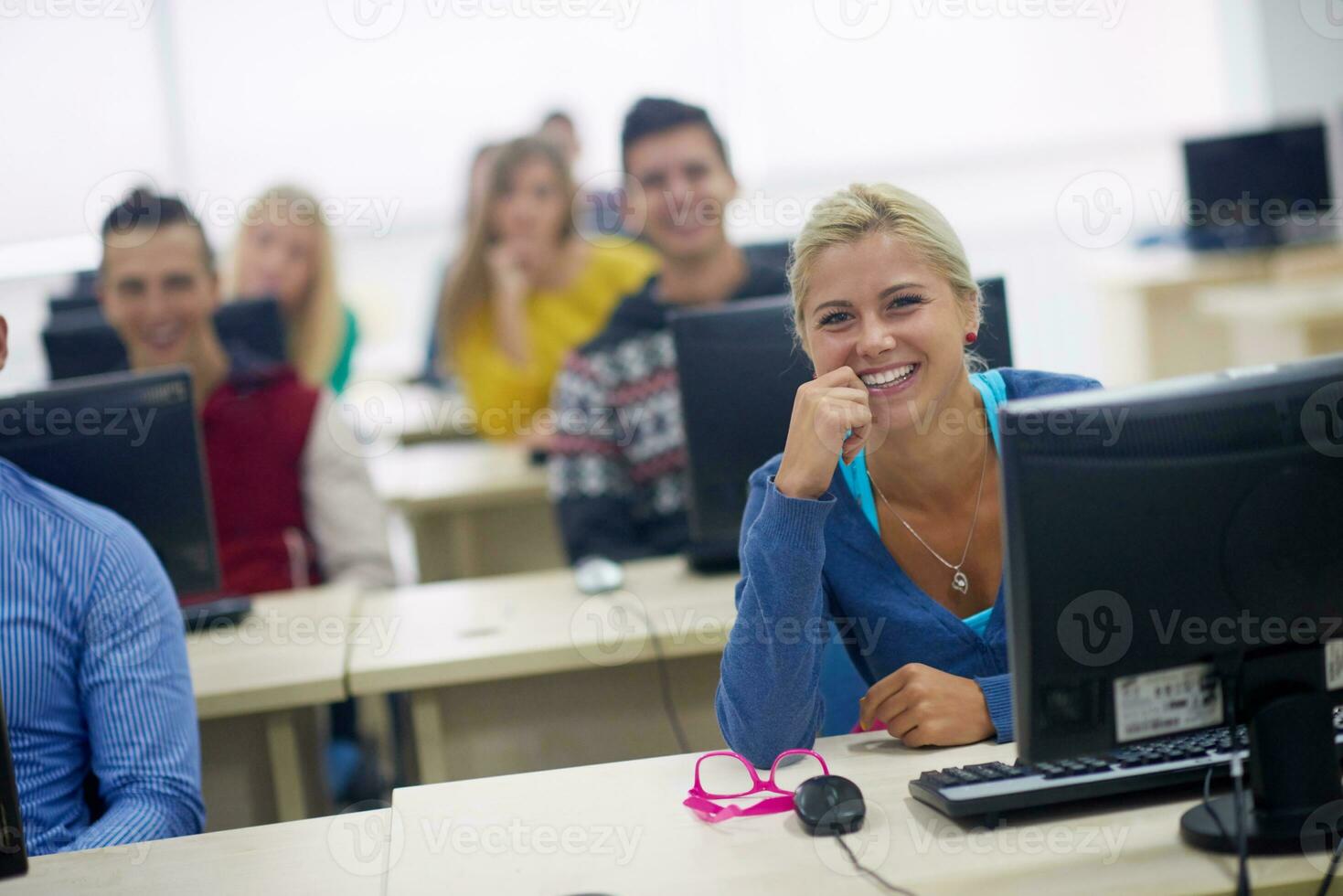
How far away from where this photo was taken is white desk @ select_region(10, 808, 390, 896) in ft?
3.84

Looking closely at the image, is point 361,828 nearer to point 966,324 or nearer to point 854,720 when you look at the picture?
point 854,720

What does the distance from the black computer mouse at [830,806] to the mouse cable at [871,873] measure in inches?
0.5

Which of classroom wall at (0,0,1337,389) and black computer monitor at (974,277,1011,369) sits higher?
classroom wall at (0,0,1337,389)

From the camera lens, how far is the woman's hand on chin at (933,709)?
1.33 m

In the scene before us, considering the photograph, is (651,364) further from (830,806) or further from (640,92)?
(640,92)

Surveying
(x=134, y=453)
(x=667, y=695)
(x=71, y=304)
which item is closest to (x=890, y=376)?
(x=667, y=695)

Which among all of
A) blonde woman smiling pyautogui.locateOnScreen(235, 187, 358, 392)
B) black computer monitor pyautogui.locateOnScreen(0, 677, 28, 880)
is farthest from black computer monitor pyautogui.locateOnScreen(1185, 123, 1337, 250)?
black computer monitor pyautogui.locateOnScreen(0, 677, 28, 880)

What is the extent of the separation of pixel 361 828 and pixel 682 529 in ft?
4.42

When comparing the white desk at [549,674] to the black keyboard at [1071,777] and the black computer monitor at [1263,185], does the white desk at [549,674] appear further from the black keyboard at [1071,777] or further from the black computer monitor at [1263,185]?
the black computer monitor at [1263,185]

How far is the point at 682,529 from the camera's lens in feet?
8.43

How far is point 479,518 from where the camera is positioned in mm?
3404

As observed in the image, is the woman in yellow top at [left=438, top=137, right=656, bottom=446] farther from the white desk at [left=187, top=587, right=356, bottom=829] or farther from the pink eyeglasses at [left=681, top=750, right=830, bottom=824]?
the pink eyeglasses at [left=681, top=750, right=830, bottom=824]

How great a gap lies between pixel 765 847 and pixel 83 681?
0.84 meters

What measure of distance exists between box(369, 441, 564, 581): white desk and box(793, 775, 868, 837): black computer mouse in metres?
2.15
